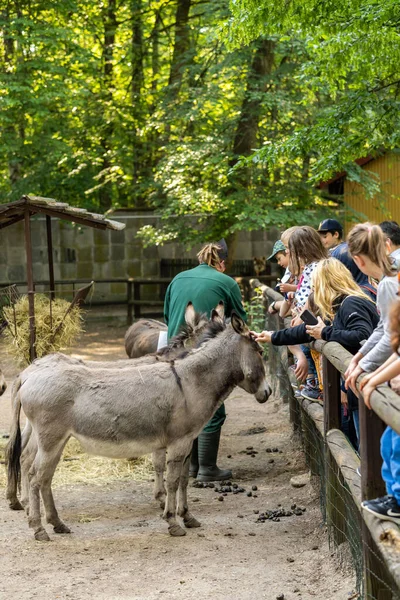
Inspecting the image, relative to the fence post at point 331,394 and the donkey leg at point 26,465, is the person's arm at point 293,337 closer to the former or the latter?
the fence post at point 331,394

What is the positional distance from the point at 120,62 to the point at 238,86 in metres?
5.81

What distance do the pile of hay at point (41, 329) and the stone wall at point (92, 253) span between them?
1110cm

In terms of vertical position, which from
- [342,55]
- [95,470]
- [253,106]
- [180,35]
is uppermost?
[180,35]

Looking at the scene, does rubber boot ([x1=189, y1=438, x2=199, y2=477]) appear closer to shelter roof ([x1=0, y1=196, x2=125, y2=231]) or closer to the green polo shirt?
the green polo shirt

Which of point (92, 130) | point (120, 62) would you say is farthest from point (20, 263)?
point (120, 62)

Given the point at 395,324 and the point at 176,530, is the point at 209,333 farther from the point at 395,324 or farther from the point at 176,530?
the point at 395,324

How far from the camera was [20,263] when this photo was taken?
65.5 feet

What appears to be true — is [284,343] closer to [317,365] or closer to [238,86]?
[317,365]

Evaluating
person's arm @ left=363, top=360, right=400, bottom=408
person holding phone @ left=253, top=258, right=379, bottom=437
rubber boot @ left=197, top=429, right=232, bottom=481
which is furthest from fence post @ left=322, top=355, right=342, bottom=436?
rubber boot @ left=197, top=429, right=232, bottom=481

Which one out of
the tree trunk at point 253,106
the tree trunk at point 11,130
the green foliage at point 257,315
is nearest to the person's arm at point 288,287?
the green foliage at point 257,315

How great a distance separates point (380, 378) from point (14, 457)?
3.71 m

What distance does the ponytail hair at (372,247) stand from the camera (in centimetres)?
437

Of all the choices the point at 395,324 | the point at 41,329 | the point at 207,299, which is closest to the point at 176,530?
the point at 207,299

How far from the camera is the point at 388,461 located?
3.45 metres
